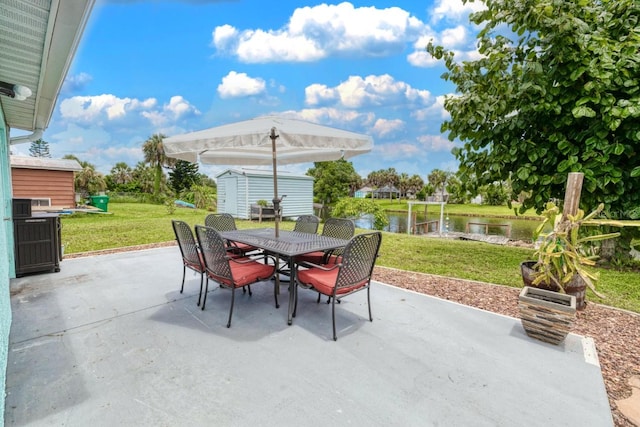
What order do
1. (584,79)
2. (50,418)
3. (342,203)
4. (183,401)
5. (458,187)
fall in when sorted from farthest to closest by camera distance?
(342,203) < (458,187) < (584,79) < (183,401) < (50,418)

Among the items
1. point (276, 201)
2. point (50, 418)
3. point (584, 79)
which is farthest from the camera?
point (584, 79)

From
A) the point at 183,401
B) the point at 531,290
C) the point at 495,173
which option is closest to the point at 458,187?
the point at 495,173

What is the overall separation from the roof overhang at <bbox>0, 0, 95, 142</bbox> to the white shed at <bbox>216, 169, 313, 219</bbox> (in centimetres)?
1107

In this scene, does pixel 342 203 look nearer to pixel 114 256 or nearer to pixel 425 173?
pixel 114 256

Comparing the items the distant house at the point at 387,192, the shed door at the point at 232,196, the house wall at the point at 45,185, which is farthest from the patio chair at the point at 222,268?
the distant house at the point at 387,192

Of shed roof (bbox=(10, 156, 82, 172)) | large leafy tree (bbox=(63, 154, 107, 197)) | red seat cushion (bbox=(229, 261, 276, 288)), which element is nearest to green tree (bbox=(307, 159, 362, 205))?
shed roof (bbox=(10, 156, 82, 172))

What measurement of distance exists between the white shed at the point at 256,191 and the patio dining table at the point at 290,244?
35.5 feet

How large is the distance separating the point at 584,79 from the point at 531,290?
3.38 metres

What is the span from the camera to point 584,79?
4078 millimetres

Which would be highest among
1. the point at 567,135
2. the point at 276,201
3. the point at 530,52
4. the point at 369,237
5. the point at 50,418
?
the point at 530,52

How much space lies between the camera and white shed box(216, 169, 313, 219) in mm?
14664

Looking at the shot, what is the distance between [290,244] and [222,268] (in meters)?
0.78

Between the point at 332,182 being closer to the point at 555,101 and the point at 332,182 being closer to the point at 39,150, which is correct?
the point at 555,101

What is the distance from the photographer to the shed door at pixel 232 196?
15.1 metres
